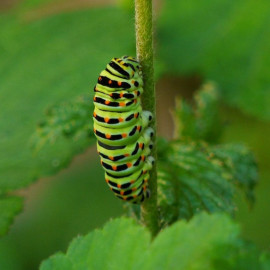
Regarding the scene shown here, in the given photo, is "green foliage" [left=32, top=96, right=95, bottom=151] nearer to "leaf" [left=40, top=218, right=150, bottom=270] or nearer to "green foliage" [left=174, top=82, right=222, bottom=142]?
"green foliage" [left=174, top=82, right=222, bottom=142]

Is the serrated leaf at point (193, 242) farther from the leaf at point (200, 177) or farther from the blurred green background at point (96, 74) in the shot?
the blurred green background at point (96, 74)

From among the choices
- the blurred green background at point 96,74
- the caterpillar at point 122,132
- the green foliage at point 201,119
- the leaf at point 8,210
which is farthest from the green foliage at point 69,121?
the blurred green background at point 96,74

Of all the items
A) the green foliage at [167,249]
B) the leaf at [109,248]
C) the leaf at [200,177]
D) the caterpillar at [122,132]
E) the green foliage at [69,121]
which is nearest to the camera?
the green foliage at [167,249]

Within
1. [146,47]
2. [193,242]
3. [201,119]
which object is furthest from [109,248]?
[201,119]

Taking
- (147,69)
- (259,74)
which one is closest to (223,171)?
(147,69)

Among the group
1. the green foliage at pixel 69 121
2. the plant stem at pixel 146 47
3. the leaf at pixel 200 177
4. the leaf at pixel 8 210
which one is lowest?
the leaf at pixel 8 210

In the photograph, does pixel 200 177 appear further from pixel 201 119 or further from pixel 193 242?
pixel 193 242

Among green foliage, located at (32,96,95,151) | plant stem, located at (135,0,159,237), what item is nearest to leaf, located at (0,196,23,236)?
green foliage, located at (32,96,95,151)
